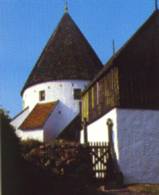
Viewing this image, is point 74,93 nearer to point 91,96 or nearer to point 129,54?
point 91,96

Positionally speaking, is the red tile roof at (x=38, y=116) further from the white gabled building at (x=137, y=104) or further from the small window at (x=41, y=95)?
the white gabled building at (x=137, y=104)

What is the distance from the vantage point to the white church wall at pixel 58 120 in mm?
36781

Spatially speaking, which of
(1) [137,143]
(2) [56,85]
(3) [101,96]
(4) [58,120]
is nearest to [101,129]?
(3) [101,96]

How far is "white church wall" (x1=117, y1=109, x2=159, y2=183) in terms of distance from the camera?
22.5m

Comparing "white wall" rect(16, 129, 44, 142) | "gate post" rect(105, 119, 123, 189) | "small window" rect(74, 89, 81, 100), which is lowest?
"gate post" rect(105, 119, 123, 189)

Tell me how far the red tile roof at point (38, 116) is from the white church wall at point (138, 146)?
14165 mm

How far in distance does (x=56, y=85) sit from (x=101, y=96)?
1346 centimetres

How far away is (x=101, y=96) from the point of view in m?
25.4

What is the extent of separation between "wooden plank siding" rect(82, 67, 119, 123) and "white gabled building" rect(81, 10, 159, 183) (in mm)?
50

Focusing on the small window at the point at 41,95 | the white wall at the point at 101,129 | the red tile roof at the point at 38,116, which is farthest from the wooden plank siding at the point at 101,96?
the small window at the point at 41,95

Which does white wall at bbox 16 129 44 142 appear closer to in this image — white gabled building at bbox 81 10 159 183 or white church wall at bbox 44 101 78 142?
white church wall at bbox 44 101 78 142

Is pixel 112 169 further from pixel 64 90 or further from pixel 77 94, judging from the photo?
pixel 64 90

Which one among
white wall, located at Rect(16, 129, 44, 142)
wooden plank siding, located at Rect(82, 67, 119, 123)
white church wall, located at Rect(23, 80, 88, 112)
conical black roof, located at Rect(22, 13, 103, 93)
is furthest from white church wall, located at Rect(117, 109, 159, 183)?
conical black roof, located at Rect(22, 13, 103, 93)

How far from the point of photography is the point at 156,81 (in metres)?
23.5
